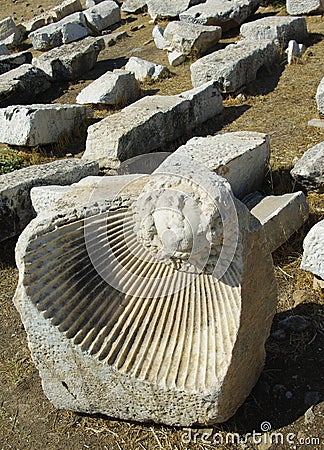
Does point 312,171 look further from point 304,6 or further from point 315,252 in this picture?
point 304,6

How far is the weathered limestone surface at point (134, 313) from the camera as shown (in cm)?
321

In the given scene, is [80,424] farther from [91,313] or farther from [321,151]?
[321,151]

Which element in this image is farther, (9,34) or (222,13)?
(9,34)

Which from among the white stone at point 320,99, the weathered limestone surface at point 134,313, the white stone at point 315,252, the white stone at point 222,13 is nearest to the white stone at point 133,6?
the white stone at point 222,13

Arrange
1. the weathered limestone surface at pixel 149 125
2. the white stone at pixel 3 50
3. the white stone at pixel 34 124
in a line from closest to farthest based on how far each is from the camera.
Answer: the weathered limestone surface at pixel 149 125, the white stone at pixel 34 124, the white stone at pixel 3 50

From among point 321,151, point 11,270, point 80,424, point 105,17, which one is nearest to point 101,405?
point 80,424

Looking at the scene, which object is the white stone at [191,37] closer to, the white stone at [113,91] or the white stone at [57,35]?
the white stone at [113,91]

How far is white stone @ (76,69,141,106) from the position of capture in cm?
827

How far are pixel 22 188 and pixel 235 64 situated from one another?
12.0 ft

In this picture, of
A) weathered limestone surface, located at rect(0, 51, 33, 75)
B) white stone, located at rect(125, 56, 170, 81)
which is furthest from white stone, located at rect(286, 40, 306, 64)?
weathered limestone surface, located at rect(0, 51, 33, 75)

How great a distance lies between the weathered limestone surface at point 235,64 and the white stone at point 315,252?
4075mm

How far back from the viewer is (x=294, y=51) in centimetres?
866

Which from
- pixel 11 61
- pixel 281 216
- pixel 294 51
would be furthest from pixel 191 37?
pixel 281 216

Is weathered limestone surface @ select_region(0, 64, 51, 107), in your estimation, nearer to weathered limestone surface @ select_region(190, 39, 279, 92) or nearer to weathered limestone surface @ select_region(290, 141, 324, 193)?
weathered limestone surface @ select_region(190, 39, 279, 92)
